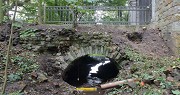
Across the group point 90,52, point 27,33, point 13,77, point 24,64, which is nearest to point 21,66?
point 24,64

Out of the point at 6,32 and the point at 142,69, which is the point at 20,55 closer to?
the point at 6,32

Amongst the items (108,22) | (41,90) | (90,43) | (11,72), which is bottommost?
(41,90)

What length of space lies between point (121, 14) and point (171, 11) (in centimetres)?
380

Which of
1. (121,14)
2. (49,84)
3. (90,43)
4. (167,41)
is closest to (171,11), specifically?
(167,41)

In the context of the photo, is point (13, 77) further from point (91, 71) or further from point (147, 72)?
point (91, 71)

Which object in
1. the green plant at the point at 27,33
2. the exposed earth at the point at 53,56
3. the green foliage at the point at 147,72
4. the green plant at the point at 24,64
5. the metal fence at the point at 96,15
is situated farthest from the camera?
the metal fence at the point at 96,15

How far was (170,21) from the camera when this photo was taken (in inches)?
311

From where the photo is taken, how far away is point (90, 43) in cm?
769

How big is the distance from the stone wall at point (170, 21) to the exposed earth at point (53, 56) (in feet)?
0.97

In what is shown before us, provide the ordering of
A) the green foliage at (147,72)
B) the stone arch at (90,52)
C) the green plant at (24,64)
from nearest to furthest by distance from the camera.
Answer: the green foliage at (147,72), the green plant at (24,64), the stone arch at (90,52)

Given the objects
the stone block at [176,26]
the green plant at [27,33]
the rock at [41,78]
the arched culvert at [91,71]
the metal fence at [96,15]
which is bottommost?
the arched culvert at [91,71]

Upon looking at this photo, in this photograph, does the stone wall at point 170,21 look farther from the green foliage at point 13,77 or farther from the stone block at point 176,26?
the green foliage at point 13,77

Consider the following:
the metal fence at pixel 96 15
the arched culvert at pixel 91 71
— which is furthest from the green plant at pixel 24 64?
the metal fence at pixel 96 15

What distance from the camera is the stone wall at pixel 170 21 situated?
24.9ft
